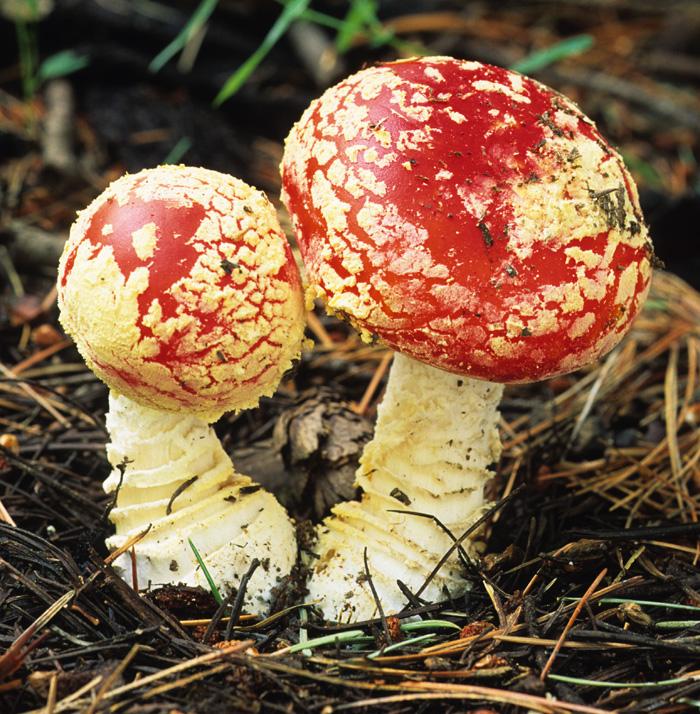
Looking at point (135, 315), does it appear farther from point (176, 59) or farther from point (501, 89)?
point (176, 59)

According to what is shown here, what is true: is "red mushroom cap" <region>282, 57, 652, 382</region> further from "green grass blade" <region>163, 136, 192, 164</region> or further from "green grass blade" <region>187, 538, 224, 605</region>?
"green grass blade" <region>163, 136, 192, 164</region>

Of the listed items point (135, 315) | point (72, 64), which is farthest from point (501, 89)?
point (72, 64)

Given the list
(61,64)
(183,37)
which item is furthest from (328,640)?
(61,64)

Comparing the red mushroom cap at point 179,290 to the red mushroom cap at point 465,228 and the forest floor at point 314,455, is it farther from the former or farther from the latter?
the forest floor at point 314,455

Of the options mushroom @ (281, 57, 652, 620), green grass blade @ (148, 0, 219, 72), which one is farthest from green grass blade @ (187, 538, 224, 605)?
green grass blade @ (148, 0, 219, 72)

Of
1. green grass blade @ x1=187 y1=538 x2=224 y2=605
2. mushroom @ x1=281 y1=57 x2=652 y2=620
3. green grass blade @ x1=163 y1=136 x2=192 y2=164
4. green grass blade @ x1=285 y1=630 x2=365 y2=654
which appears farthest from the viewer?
green grass blade @ x1=163 y1=136 x2=192 y2=164

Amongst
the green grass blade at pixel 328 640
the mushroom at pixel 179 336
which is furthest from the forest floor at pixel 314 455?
the mushroom at pixel 179 336
